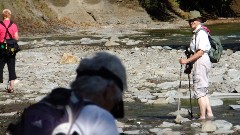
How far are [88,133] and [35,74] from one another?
1495cm

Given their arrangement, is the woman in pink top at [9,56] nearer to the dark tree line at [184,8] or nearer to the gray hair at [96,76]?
the gray hair at [96,76]

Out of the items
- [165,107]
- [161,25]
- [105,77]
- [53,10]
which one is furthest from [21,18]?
[105,77]

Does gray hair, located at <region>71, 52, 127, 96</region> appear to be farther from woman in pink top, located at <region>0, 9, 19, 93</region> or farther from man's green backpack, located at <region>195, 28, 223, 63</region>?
woman in pink top, located at <region>0, 9, 19, 93</region>

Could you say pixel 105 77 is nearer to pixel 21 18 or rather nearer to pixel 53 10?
pixel 21 18

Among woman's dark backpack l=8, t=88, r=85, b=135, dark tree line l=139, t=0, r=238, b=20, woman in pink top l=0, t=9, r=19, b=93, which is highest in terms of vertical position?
woman's dark backpack l=8, t=88, r=85, b=135

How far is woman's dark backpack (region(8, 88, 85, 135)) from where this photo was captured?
3092 millimetres

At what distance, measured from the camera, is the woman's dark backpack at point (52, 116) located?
3.09 meters

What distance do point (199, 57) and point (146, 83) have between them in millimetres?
5955

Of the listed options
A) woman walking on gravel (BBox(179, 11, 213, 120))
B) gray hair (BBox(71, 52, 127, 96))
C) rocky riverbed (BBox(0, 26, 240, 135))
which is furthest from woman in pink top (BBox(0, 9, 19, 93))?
gray hair (BBox(71, 52, 127, 96))

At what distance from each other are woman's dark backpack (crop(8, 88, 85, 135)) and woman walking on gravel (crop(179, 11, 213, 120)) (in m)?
6.69

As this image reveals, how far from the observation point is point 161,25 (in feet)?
171

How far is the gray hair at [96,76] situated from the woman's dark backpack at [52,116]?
0.16 m

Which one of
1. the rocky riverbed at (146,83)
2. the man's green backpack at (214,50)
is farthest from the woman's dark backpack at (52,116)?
the man's green backpack at (214,50)

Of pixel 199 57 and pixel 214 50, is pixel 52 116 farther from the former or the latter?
pixel 214 50
